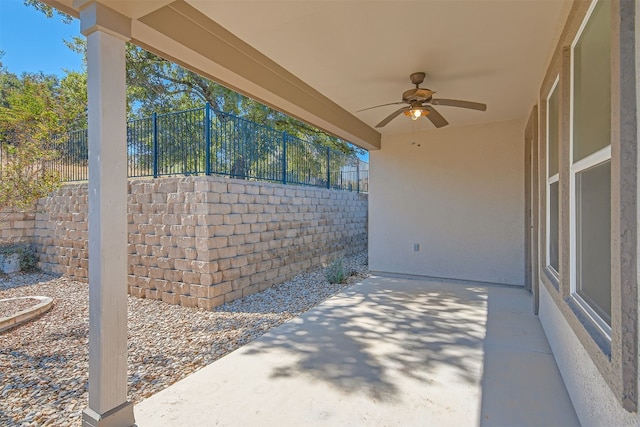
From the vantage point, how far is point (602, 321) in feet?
5.47

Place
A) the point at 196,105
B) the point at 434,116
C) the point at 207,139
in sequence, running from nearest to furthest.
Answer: the point at 434,116 < the point at 207,139 < the point at 196,105

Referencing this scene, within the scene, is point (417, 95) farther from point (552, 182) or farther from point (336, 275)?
point (336, 275)

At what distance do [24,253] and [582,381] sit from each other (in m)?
8.18

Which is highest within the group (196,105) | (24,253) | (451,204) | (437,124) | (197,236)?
(196,105)

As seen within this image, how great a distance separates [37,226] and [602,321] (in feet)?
27.1

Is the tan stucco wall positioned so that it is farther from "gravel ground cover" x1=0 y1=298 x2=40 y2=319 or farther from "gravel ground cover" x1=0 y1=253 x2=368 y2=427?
"gravel ground cover" x1=0 y1=298 x2=40 y2=319

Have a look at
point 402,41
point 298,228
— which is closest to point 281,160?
point 298,228

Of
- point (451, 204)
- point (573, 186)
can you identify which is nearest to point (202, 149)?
point (573, 186)

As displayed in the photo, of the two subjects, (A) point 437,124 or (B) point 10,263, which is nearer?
(A) point 437,124

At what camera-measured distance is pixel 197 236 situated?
4180 millimetres

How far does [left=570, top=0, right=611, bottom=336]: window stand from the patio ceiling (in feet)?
2.35

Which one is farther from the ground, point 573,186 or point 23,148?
point 23,148

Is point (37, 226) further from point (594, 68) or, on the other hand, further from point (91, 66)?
point (594, 68)

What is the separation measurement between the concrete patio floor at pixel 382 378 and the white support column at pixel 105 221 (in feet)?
0.96
